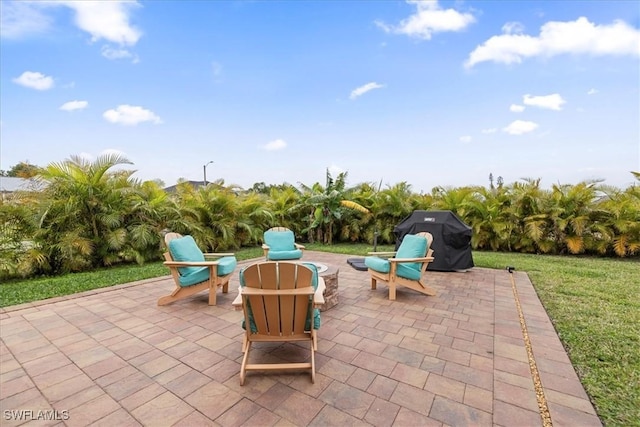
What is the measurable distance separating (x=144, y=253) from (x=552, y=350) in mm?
8116

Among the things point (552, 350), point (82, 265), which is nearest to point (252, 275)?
point (552, 350)

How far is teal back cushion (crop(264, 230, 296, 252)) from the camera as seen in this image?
20.3ft

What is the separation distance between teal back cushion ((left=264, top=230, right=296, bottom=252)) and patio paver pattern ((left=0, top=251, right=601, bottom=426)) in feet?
6.80

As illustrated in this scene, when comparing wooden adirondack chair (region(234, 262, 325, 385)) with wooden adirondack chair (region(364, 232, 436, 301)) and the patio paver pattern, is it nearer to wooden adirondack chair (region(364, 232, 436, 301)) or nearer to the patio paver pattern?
the patio paver pattern

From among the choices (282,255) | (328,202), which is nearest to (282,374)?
(282,255)

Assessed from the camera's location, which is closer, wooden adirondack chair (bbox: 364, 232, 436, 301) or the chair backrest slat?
the chair backrest slat

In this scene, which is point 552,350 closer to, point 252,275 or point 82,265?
point 252,275

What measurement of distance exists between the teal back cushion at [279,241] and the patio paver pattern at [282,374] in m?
2.07

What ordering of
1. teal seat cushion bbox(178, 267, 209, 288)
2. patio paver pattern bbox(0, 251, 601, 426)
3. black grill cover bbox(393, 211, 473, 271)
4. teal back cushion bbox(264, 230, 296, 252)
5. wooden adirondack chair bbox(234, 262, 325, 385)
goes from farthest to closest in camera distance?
1. black grill cover bbox(393, 211, 473, 271)
2. teal back cushion bbox(264, 230, 296, 252)
3. teal seat cushion bbox(178, 267, 209, 288)
4. wooden adirondack chair bbox(234, 262, 325, 385)
5. patio paver pattern bbox(0, 251, 601, 426)

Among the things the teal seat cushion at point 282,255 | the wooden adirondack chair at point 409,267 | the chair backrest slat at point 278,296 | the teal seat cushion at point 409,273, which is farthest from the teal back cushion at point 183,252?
the teal seat cushion at point 409,273

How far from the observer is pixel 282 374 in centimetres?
247

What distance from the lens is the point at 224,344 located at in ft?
9.78

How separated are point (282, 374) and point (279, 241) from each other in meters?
3.84

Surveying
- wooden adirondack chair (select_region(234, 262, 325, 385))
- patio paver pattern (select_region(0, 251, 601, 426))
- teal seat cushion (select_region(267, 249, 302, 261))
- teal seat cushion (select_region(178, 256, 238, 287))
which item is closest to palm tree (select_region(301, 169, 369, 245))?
teal seat cushion (select_region(267, 249, 302, 261))
